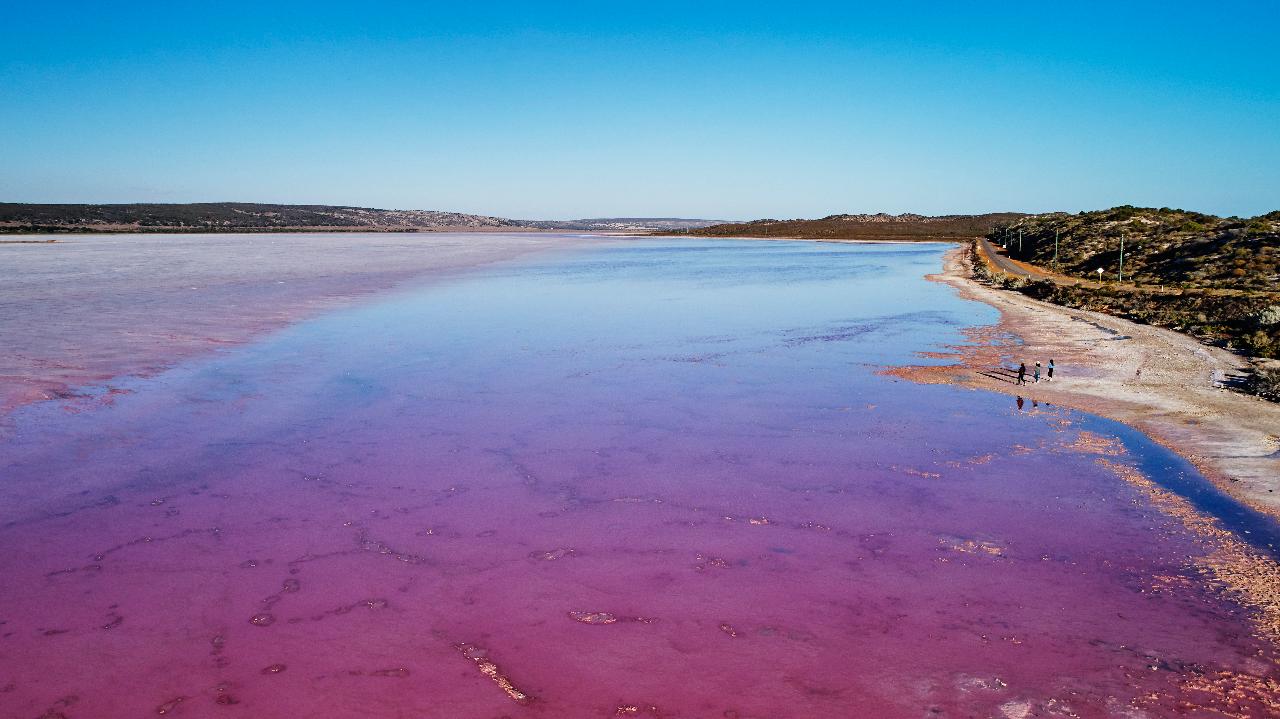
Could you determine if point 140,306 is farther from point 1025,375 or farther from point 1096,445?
point 1096,445

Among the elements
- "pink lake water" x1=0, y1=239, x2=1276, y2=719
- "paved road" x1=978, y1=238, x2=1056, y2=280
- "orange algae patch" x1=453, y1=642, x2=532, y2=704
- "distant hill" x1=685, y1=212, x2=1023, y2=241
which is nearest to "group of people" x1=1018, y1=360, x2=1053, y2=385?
"pink lake water" x1=0, y1=239, x2=1276, y2=719

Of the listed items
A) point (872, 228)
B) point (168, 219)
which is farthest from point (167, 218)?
point (872, 228)

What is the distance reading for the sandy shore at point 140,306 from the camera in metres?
15.5

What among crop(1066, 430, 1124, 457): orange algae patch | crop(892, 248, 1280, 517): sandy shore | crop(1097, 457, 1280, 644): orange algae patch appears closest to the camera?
crop(1097, 457, 1280, 644): orange algae patch

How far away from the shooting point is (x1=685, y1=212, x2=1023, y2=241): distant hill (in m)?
125

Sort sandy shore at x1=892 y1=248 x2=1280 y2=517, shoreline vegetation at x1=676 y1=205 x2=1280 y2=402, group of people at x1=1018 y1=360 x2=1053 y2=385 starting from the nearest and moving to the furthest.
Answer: sandy shore at x1=892 y1=248 x2=1280 y2=517, group of people at x1=1018 y1=360 x2=1053 y2=385, shoreline vegetation at x1=676 y1=205 x2=1280 y2=402

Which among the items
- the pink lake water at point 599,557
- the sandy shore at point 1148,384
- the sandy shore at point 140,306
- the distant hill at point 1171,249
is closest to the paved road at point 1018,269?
the distant hill at point 1171,249

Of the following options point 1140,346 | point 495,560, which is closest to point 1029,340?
point 1140,346

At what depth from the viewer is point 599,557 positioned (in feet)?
24.8

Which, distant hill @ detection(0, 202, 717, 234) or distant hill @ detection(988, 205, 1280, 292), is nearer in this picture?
distant hill @ detection(988, 205, 1280, 292)

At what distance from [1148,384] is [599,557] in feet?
41.0

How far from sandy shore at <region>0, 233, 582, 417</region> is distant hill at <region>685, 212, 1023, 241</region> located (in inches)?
3659

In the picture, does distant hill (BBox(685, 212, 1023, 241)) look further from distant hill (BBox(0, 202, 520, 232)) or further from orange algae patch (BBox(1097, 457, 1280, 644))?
orange algae patch (BBox(1097, 457, 1280, 644))

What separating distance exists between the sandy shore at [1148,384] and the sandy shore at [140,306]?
54.7 feet
